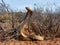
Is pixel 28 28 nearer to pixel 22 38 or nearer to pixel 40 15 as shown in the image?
pixel 22 38

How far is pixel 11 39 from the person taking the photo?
1045cm

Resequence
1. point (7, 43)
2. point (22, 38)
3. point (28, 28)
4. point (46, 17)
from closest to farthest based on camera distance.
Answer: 1. point (7, 43)
2. point (22, 38)
3. point (28, 28)
4. point (46, 17)

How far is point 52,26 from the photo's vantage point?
512 inches

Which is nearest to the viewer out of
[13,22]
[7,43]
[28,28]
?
[7,43]

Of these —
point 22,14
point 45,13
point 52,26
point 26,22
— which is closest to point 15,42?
point 26,22

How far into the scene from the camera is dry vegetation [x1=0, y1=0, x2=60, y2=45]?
1041 cm

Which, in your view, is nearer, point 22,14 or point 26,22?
point 26,22

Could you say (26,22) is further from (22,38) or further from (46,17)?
(46,17)

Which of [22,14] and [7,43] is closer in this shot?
[7,43]

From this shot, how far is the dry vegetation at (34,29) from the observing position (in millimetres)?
10405

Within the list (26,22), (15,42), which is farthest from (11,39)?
(26,22)

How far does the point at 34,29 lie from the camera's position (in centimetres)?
1238

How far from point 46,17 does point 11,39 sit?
12.7 feet

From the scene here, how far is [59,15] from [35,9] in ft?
5.10
